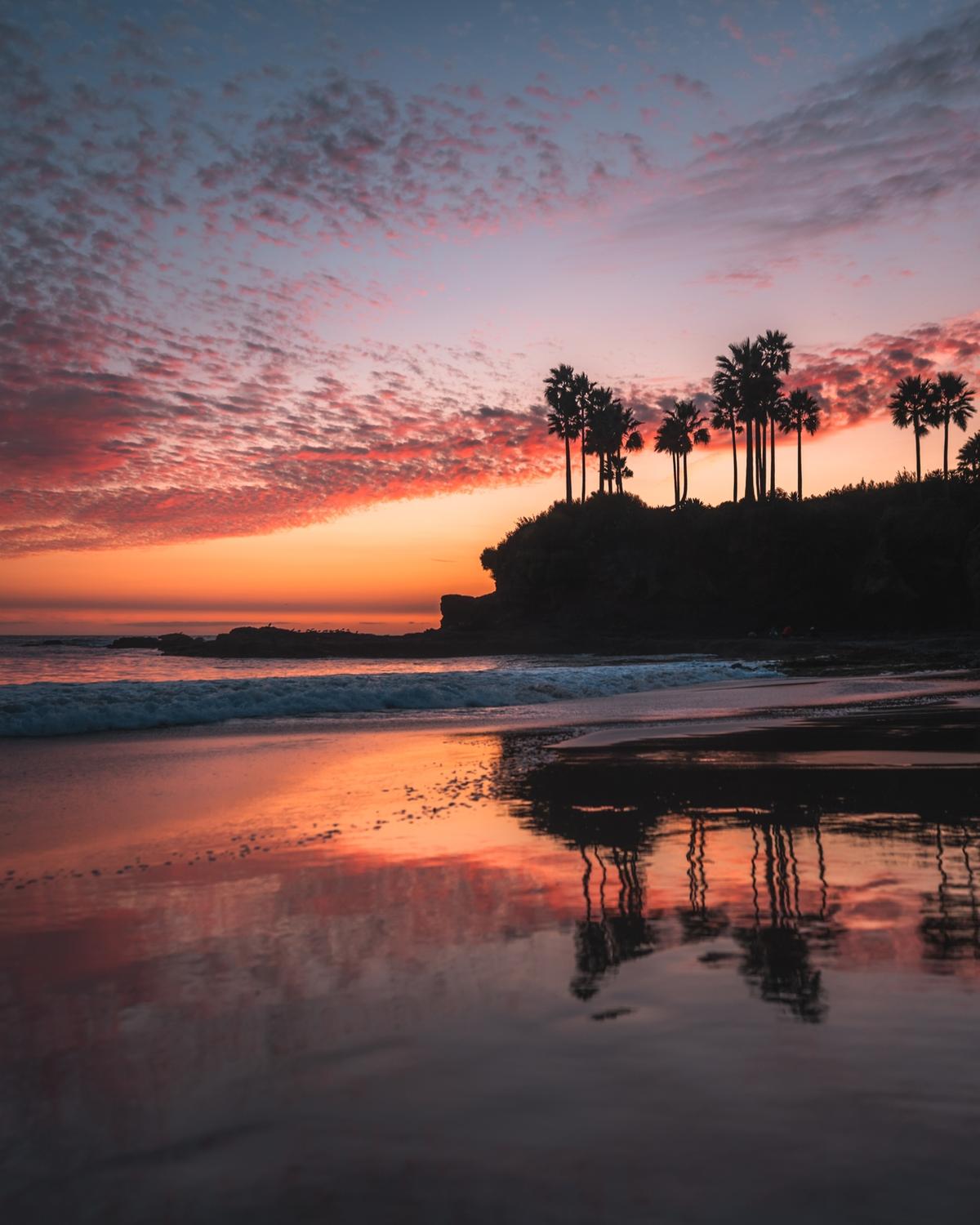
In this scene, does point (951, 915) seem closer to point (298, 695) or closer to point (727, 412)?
point (298, 695)

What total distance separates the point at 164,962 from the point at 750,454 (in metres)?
72.0

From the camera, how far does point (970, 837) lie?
6082 millimetres

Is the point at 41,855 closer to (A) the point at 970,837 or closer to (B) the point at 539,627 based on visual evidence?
(A) the point at 970,837

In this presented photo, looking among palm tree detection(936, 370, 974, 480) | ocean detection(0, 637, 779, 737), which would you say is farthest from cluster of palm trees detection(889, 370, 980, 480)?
ocean detection(0, 637, 779, 737)

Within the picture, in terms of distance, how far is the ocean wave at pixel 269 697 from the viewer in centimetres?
1595

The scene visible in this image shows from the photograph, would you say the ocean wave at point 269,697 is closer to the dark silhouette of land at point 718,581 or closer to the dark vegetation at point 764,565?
the dark silhouette of land at point 718,581

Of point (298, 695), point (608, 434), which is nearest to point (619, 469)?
point (608, 434)

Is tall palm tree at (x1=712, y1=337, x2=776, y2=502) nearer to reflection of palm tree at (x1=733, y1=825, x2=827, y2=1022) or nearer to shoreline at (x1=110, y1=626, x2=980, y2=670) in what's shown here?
shoreline at (x1=110, y1=626, x2=980, y2=670)

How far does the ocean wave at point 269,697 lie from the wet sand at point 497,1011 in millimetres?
8793

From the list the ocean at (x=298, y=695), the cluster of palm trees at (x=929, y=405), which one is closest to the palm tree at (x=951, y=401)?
the cluster of palm trees at (x=929, y=405)

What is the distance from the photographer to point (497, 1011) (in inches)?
129

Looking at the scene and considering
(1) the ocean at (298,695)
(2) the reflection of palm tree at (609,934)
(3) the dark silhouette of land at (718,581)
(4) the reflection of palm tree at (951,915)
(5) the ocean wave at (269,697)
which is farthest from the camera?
(3) the dark silhouette of land at (718,581)

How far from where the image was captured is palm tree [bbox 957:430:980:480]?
214 ft

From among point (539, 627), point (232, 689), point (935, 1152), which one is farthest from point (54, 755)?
point (539, 627)
